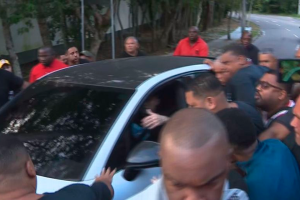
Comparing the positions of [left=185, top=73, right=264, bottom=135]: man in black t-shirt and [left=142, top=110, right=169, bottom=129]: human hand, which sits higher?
[left=185, top=73, right=264, bottom=135]: man in black t-shirt

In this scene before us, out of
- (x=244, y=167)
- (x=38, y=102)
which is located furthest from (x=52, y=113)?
(x=244, y=167)

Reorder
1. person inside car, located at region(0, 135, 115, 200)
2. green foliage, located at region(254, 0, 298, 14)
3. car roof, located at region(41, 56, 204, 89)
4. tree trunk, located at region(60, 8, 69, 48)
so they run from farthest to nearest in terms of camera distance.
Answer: green foliage, located at region(254, 0, 298, 14), tree trunk, located at region(60, 8, 69, 48), car roof, located at region(41, 56, 204, 89), person inside car, located at region(0, 135, 115, 200)

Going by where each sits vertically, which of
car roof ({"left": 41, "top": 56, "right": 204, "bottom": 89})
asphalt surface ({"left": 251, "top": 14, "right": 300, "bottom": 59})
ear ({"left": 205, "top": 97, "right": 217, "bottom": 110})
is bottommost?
asphalt surface ({"left": 251, "top": 14, "right": 300, "bottom": 59})

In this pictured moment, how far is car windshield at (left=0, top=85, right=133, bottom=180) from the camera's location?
3239 mm

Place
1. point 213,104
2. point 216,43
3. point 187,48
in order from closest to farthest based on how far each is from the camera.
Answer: point 213,104, point 187,48, point 216,43

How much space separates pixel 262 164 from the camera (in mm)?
2240

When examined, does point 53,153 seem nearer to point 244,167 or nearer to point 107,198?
point 107,198

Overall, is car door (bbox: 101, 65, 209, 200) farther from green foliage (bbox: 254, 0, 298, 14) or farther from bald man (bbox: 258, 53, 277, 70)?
green foliage (bbox: 254, 0, 298, 14)

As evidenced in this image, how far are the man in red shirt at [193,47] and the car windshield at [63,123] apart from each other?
4.98 m

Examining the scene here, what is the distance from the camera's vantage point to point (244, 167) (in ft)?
7.57

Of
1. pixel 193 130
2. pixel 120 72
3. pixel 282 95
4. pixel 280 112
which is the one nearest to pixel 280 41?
pixel 120 72

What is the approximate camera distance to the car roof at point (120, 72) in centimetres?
374

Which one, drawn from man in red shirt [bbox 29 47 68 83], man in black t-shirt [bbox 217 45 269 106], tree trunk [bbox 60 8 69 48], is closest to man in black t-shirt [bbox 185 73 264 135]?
man in black t-shirt [bbox 217 45 269 106]

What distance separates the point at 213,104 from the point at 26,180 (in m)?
1.52
